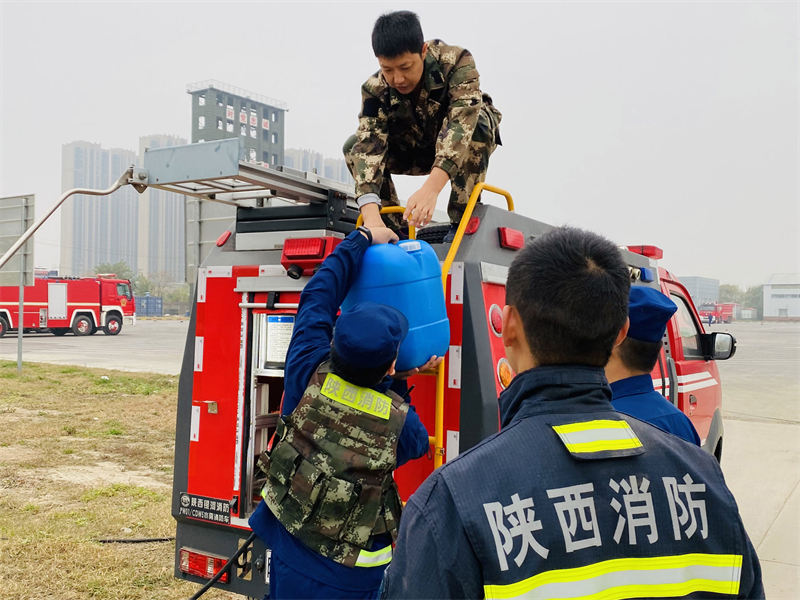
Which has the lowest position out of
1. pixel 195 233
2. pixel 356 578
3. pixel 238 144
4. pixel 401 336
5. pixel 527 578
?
pixel 356 578

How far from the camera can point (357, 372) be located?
85.0 inches

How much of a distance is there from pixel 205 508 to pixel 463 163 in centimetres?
Result: 194

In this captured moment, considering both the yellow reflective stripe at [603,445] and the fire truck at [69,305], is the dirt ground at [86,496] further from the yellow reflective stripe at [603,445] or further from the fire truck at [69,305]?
the fire truck at [69,305]

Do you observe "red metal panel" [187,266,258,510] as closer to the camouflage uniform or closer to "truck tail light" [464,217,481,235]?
the camouflage uniform

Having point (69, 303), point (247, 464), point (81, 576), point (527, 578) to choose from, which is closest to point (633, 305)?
point (527, 578)

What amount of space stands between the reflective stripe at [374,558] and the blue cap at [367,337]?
645mm

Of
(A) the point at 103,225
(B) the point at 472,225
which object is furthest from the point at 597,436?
(A) the point at 103,225

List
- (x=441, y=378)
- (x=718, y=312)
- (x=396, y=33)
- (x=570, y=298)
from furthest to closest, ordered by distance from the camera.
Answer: (x=718, y=312), (x=396, y=33), (x=441, y=378), (x=570, y=298)

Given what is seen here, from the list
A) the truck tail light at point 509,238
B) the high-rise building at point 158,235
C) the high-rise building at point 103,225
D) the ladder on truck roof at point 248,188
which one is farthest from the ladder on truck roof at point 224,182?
the high-rise building at point 103,225

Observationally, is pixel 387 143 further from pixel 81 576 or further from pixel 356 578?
pixel 81 576

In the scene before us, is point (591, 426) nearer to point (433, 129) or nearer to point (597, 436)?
point (597, 436)

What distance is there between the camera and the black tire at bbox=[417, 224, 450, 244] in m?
3.22

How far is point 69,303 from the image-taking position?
30.2m

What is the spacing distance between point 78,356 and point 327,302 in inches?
780
